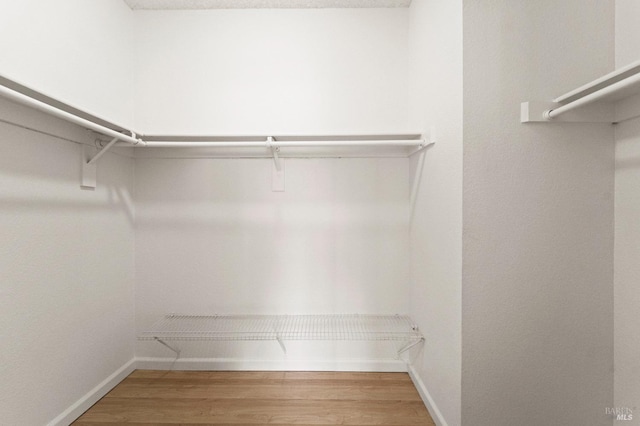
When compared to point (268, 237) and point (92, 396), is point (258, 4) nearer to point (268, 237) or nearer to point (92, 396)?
point (268, 237)

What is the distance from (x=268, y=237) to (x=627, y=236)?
1.72m

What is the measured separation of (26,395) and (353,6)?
2578 mm

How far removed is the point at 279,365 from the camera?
2.02 metres

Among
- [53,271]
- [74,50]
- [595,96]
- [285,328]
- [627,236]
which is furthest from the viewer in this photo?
[285,328]

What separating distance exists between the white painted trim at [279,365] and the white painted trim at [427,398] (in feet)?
0.39

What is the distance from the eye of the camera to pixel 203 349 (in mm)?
2059

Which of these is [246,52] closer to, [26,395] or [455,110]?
[455,110]

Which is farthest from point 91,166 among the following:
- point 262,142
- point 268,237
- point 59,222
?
point 268,237

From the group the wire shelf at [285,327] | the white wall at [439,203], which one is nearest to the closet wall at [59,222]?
the wire shelf at [285,327]

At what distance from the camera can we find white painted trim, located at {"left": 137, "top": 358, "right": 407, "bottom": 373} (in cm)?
202

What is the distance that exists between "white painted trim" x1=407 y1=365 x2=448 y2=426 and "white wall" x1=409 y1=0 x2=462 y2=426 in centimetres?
3

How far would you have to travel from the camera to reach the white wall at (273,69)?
2029 mm

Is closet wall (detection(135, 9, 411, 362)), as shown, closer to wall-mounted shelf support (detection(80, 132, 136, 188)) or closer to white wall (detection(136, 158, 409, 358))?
white wall (detection(136, 158, 409, 358))

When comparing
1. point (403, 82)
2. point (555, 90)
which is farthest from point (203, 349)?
point (555, 90)
